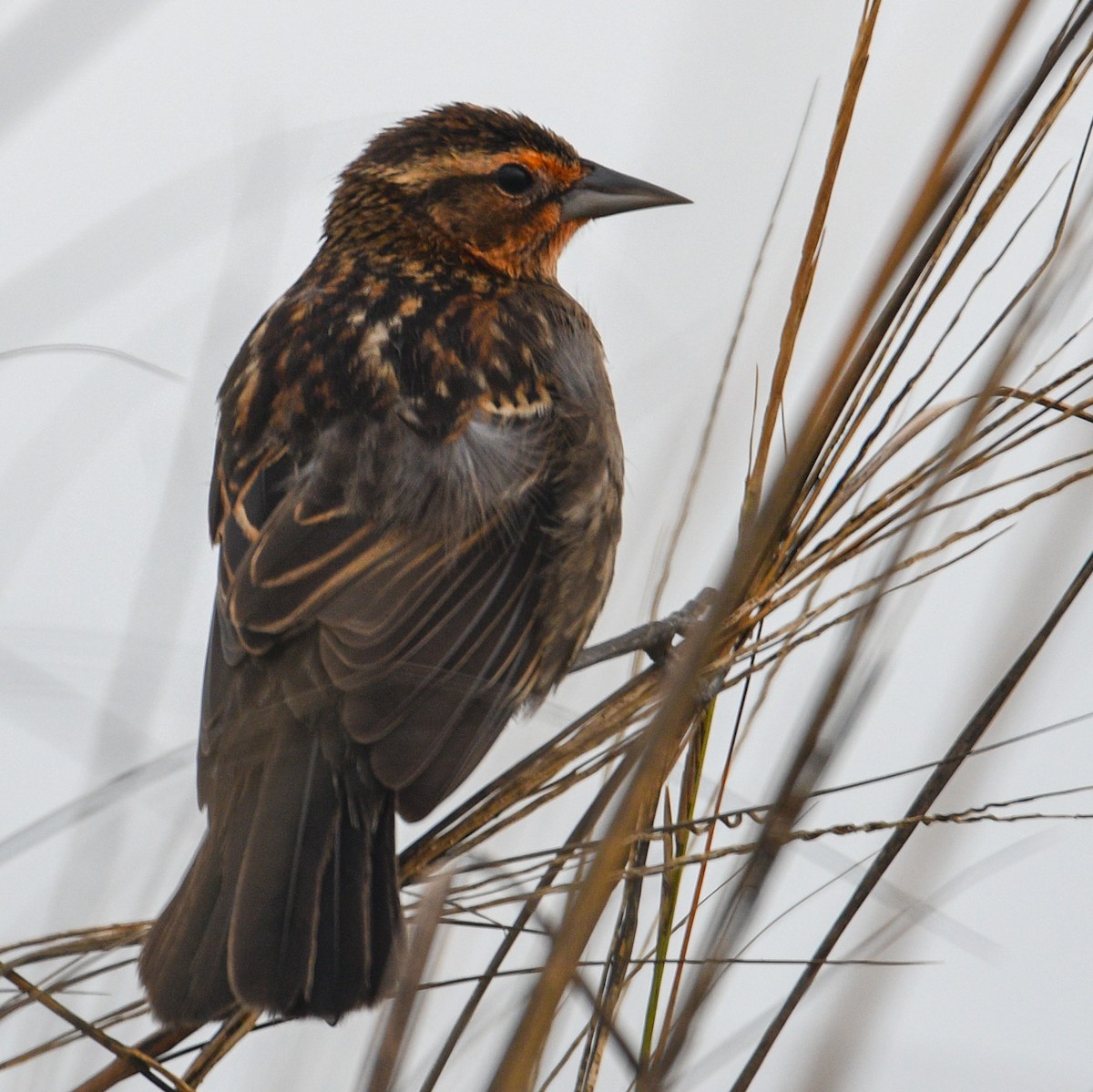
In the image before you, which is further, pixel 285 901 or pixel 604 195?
pixel 604 195

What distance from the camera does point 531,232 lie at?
3238 mm

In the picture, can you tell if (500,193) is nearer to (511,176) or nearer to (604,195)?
(511,176)

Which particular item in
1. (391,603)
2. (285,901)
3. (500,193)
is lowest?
(285,901)

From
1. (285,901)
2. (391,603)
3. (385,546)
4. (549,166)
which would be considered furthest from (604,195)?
(285,901)

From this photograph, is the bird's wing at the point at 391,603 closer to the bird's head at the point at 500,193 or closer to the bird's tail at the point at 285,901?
the bird's tail at the point at 285,901

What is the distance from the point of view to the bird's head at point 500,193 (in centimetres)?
321

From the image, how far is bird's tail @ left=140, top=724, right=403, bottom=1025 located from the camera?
182 centimetres

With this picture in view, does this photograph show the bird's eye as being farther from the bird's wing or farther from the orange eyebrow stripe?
the bird's wing

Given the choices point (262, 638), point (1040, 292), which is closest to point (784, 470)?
point (1040, 292)

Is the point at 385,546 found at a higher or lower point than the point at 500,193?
lower

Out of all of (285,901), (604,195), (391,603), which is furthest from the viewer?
(604,195)

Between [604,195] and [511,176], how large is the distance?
225 mm

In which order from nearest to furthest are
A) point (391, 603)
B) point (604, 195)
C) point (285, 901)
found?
point (285, 901) → point (391, 603) → point (604, 195)

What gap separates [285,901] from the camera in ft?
6.40
